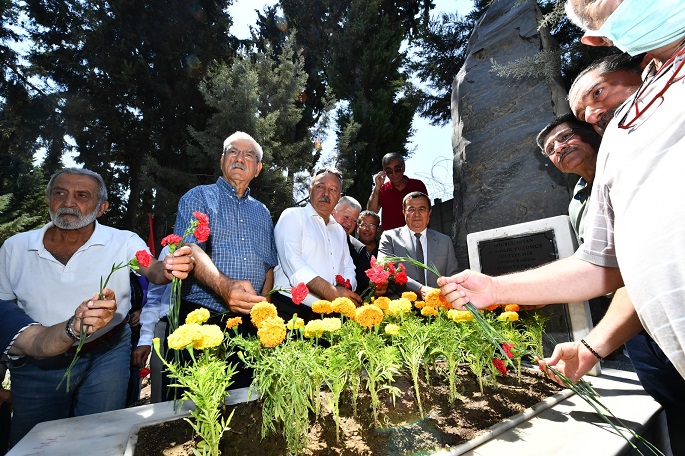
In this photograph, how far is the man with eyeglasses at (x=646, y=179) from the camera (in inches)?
28.3

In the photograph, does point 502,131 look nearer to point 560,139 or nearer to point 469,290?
point 560,139

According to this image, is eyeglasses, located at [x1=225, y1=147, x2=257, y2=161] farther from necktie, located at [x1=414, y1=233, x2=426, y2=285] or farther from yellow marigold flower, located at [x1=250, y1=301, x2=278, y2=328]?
necktie, located at [x1=414, y1=233, x2=426, y2=285]

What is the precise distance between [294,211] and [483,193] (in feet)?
9.98

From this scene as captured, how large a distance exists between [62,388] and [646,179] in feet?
8.82

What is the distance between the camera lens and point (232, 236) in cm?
249

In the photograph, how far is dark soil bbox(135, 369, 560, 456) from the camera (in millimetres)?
1183

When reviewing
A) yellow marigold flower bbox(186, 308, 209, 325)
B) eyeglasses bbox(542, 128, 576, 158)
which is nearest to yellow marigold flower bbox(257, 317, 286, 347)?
yellow marigold flower bbox(186, 308, 209, 325)

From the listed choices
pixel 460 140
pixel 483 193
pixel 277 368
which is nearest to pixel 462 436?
pixel 277 368

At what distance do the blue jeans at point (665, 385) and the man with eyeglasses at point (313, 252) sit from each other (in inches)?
60.1

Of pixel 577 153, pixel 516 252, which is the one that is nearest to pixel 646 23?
pixel 577 153

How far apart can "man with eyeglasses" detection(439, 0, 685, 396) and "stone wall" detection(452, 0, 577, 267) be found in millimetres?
3500

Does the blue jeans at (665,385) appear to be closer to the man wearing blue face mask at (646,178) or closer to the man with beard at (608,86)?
the man wearing blue face mask at (646,178)

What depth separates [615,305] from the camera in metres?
1.45

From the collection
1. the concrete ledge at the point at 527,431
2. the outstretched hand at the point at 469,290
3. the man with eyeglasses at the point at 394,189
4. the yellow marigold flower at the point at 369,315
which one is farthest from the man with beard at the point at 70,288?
the man with eyeglasses at the point at 394,189
